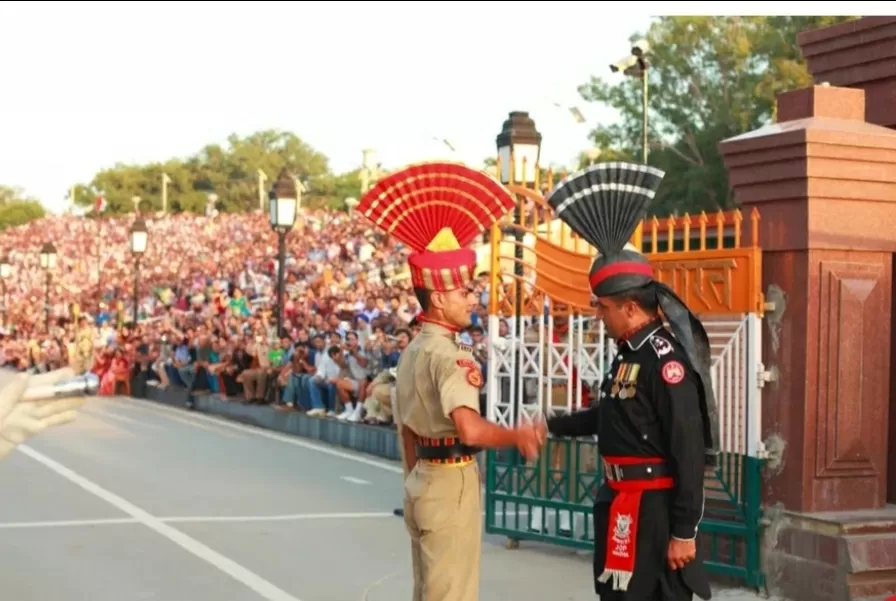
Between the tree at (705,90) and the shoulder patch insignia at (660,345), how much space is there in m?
35.2

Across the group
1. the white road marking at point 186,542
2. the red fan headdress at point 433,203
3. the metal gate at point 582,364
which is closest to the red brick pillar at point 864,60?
the metal gate at point 582,364

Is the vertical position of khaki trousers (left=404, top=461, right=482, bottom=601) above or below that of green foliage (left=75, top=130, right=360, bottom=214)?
below

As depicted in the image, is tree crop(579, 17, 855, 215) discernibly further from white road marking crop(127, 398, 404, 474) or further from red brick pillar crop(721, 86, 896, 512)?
red brick pillar crop(721, 86, 896, 512)

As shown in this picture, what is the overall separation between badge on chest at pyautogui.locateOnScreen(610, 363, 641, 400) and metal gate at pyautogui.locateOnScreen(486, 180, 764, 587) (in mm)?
2750

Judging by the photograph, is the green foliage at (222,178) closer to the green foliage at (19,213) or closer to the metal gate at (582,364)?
the green foliage at (19,213)

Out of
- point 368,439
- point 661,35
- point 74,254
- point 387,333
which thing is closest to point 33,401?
point 368,439

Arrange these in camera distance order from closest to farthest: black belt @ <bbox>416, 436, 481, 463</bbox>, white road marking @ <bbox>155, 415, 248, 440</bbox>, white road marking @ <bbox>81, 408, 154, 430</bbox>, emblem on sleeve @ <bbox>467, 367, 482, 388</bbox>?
emblem on sleeve @ <bbox>467, 367, 482, 388</bbox>, black belt @ <bbox>416, 436, 481, 463</bbox>, white road marking @ <bbox>155, 415, 248, 440</bbox>, white road marking @ <bbox>81, 408, 154, 430</bbox>

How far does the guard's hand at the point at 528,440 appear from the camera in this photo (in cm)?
579

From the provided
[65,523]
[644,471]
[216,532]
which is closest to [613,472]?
[644,471]

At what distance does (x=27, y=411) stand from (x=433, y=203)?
5.77m

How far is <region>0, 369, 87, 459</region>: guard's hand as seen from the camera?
4.06 m

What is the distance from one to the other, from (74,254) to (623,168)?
193 ft

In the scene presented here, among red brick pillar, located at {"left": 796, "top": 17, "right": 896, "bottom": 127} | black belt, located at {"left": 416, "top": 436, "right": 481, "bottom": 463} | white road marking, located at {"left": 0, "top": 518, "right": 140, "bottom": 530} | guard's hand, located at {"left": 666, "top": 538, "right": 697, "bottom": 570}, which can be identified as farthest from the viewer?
white road marking, located at {"left": 0, "top": 518, "right": 140, "bottom": 530}

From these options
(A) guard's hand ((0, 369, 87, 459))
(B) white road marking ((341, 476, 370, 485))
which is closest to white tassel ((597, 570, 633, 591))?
(A) guard's hand ((0, 369, 87, 459))
